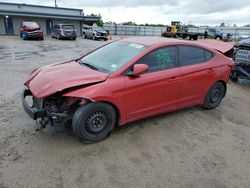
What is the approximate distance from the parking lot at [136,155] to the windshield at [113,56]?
1.16 metres

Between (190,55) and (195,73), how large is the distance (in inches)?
14.7

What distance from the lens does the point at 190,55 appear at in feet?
14.8

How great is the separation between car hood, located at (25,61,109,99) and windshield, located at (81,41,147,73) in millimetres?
244

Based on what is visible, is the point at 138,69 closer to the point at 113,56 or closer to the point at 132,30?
the point at 113,56

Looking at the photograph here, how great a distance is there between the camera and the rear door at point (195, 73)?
4.36m

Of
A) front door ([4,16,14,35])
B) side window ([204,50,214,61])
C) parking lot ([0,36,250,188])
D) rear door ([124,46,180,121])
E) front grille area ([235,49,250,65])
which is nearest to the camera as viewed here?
parking lot ([0,36,250,188])

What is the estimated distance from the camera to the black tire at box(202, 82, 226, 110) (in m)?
5.00

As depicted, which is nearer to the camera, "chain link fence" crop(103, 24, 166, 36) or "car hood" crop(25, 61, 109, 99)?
"car hood" crop(25, 61, 109, 99)

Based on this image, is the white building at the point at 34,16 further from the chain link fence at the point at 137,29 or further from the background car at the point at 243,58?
the background car at the point at 243,58

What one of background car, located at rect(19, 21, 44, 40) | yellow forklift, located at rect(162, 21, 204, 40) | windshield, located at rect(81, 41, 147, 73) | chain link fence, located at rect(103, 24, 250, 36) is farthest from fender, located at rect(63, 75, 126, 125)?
chain link fence, located at rect(103, 24, 250, 36)

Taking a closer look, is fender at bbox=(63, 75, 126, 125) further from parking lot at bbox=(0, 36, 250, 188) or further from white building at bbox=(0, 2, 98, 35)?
white building at bbox=(0, 2, 98, 35)

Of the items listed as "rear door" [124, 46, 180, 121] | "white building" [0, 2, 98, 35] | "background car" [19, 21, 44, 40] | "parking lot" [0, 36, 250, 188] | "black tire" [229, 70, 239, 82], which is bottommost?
"parking lot" [0, 36, 250, 188]

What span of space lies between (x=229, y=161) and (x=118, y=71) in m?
2.15

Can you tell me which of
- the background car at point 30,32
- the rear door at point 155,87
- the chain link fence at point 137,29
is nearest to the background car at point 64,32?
the background car at point 30,32
